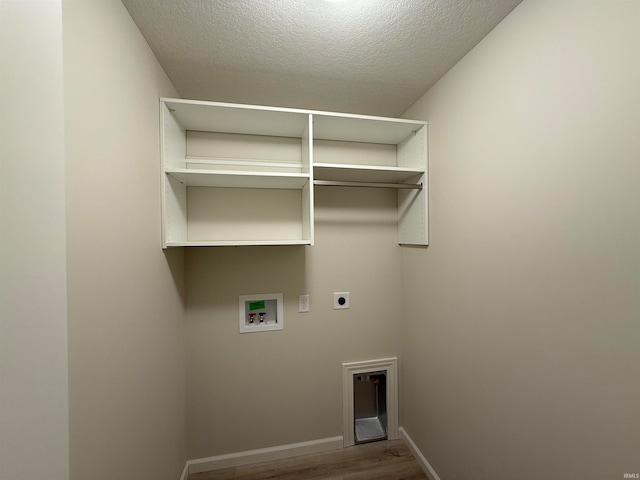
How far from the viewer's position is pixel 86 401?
70 cm

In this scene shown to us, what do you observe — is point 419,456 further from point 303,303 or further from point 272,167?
point 272,167

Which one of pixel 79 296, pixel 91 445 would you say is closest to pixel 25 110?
pixel 79 296

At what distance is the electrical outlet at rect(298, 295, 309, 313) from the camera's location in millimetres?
1753

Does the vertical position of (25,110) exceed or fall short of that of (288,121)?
it falls short

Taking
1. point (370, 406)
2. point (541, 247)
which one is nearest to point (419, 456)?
point (370, 406)

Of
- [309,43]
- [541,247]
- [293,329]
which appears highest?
[309,43]

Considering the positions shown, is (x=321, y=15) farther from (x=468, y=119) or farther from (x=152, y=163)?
(x=152, y=163)

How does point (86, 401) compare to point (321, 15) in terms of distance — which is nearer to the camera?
point (86, 401)

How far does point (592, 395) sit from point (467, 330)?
50 cm

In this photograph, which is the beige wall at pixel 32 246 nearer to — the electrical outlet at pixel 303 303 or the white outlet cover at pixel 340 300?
the electrical outlet at pixel 303 303

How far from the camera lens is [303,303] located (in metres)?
1.75

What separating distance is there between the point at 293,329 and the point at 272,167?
47.3 inches

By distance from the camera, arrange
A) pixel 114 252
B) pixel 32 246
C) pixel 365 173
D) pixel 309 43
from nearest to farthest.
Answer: pixel 32 246 < pixel 114 252 < pixel 309 43 < pixel 365 173

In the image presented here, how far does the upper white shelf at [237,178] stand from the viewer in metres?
1.28
